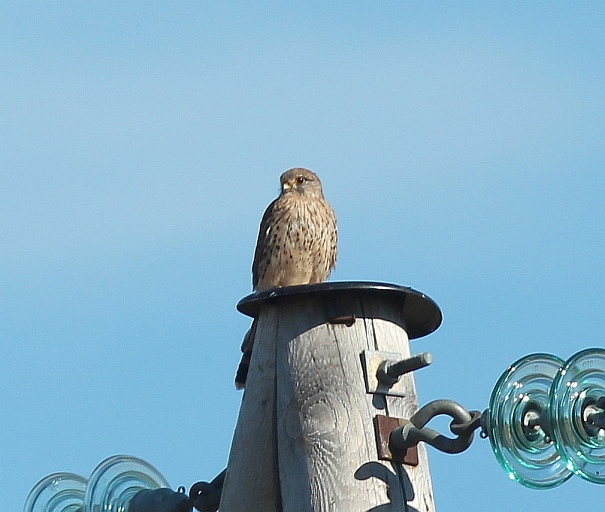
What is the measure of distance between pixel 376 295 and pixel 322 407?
→ 33cm

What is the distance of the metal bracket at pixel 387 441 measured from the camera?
3.52 meters

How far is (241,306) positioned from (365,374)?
1.45ft

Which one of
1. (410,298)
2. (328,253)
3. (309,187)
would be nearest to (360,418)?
(410,298)

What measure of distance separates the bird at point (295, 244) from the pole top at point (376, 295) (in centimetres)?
328

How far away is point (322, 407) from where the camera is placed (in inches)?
141

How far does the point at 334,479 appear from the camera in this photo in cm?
349

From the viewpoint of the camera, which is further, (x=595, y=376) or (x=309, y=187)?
(x=309, y=187)

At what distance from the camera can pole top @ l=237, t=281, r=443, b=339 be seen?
12.1ft

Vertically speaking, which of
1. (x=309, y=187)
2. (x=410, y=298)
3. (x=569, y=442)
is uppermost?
(x=309, y=187)

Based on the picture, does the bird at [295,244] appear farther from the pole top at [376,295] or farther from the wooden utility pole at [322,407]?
the wooden utility pole at [322,407]

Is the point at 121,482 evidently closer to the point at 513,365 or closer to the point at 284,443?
the point at 284,443

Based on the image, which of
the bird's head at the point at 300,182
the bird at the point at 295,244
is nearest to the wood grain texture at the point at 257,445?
the bird at the point at 295,244

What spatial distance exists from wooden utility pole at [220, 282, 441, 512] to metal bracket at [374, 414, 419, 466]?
0.05 ft

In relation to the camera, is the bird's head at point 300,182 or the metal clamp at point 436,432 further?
the bird's head at point 300,182
